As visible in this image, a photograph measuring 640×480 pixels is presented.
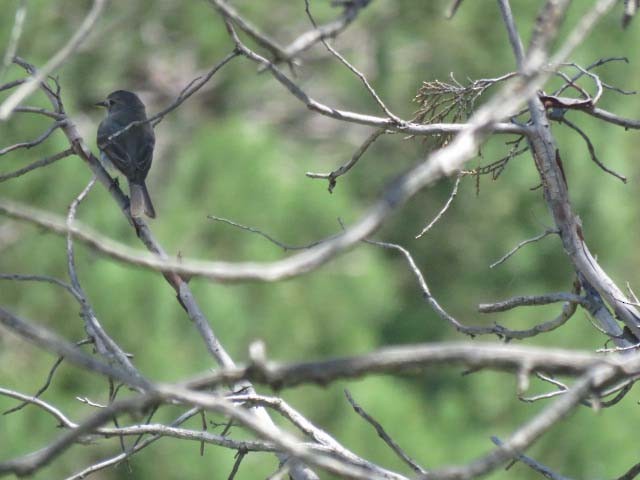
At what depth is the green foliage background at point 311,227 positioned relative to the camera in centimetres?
541

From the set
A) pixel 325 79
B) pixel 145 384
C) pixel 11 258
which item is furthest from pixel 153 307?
pixel 145 384

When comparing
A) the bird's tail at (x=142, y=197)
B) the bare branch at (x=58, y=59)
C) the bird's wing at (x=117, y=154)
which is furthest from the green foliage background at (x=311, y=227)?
the bare branch at (x=58, y=59)

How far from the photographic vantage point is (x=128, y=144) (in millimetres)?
5520

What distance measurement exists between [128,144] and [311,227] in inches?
53.2

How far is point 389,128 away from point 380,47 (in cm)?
560

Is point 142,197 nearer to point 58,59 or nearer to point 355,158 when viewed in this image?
point 355,158

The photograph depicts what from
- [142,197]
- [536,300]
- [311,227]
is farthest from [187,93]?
[311,227]

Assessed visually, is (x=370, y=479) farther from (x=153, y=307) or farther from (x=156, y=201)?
(x=156, y=201)

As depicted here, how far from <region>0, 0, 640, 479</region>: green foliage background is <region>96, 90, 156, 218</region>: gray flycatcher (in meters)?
0.28

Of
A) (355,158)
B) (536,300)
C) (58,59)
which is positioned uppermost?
(355,158)

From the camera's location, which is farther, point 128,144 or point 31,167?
point 128,144

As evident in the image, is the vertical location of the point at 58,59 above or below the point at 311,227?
below

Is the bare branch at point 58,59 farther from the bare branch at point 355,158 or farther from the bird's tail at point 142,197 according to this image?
the bird's tail at point 142,197

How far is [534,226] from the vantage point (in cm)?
671
